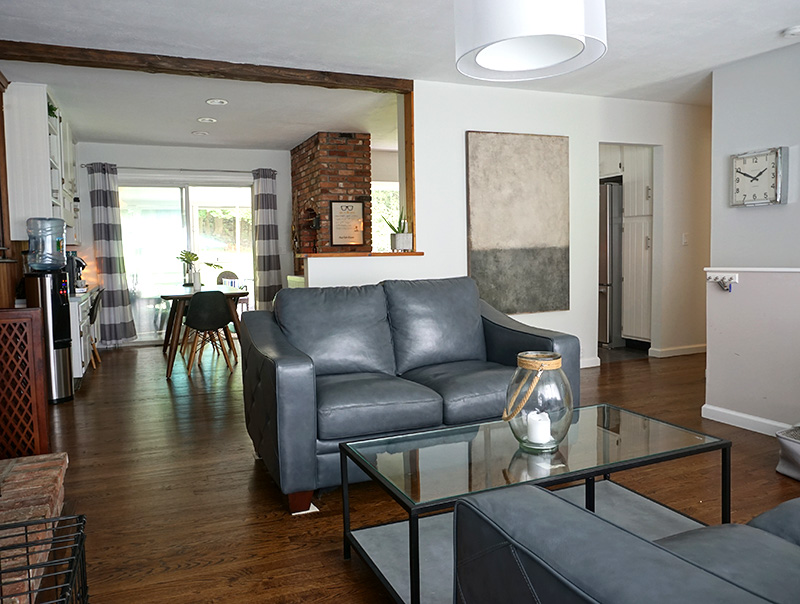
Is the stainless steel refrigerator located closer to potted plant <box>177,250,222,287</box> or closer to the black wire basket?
potted plant <box>177,250,222,287</box>

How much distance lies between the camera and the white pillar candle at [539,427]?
2.02m

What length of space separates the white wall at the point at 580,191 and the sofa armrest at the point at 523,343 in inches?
60.7

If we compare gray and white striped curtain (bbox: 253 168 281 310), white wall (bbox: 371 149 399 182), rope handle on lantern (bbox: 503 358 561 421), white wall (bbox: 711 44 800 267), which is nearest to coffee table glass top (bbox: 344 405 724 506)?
rope handle on lantern (bbox: 503 358 561 421)

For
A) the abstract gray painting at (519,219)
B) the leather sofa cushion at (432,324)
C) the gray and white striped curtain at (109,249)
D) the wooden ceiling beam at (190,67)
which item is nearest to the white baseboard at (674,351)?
the abstract gray painting at (519,219)

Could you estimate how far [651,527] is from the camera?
235cm

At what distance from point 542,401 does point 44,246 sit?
13.7ft

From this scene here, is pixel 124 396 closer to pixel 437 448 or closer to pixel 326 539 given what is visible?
pixel 326 539

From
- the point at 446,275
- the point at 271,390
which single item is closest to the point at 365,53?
the point at 446,275

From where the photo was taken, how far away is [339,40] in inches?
160

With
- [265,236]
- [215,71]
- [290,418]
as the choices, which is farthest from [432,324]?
[265,236]

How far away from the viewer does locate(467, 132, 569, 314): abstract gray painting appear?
530 centimetres

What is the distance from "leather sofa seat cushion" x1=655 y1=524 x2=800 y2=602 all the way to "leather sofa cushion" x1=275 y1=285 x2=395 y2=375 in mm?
2054

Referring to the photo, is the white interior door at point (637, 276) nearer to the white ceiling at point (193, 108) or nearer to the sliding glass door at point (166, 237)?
the white ceiling at point (193, 108)

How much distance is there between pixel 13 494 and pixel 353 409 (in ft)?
4.29
